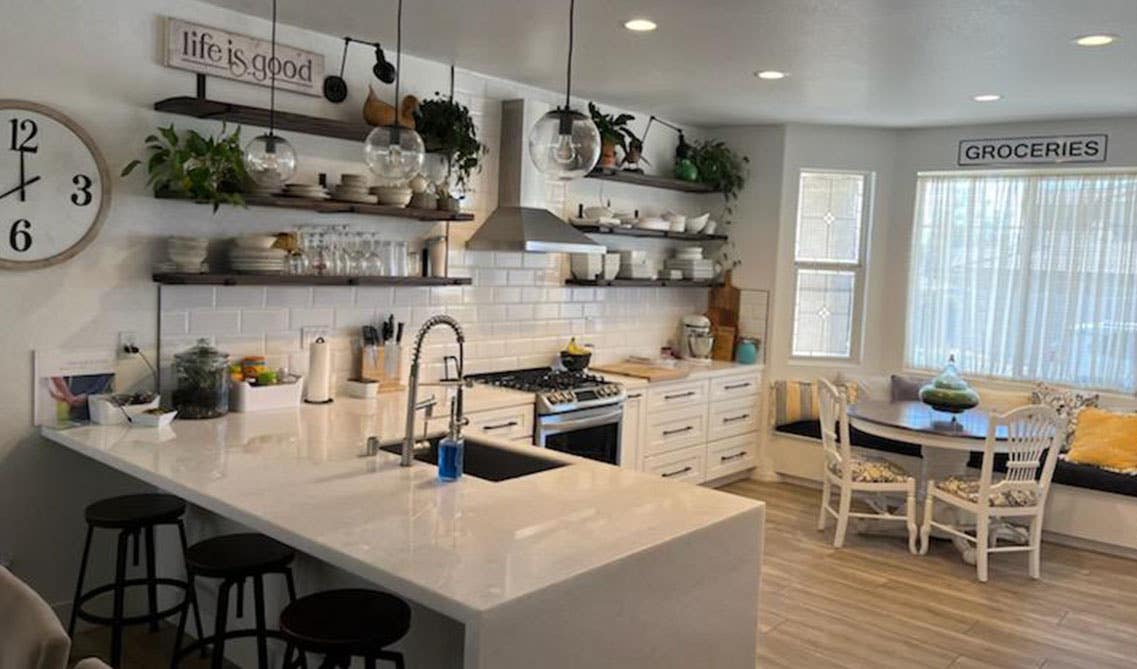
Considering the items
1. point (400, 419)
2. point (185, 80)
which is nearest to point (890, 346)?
point (400, 419)

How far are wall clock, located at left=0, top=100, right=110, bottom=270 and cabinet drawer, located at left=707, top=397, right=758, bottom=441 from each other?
3954mm

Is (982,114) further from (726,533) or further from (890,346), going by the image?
(726,533)

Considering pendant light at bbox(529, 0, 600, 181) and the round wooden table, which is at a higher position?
pendant light at bbox(529, 0, 600, 181)

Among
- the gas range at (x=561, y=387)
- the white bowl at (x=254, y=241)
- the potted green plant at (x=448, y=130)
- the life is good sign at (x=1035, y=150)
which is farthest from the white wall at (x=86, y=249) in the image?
the life is good sign at (x=1035, y=150)

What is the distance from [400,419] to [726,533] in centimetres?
176

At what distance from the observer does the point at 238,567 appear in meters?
2.69

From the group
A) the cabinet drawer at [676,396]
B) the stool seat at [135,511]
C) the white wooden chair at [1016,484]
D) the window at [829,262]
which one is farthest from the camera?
the window at [829,262]

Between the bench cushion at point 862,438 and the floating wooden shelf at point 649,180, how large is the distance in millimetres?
1819

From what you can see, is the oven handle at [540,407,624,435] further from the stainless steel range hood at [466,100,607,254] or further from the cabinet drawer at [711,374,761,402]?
the cabinet drawer at [711,374,761,402]

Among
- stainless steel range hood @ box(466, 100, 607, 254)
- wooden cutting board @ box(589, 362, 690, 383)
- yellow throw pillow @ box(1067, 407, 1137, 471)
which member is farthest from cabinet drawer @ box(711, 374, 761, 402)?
yellow throw pillow @ box(1067, 407, 1137, 471)

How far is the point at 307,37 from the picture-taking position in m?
4.08

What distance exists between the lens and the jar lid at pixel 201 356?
11.7ft

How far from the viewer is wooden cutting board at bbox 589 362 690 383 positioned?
5496 mm

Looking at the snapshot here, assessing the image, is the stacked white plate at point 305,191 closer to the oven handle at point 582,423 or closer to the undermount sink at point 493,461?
the undermount sink at point 493,461
